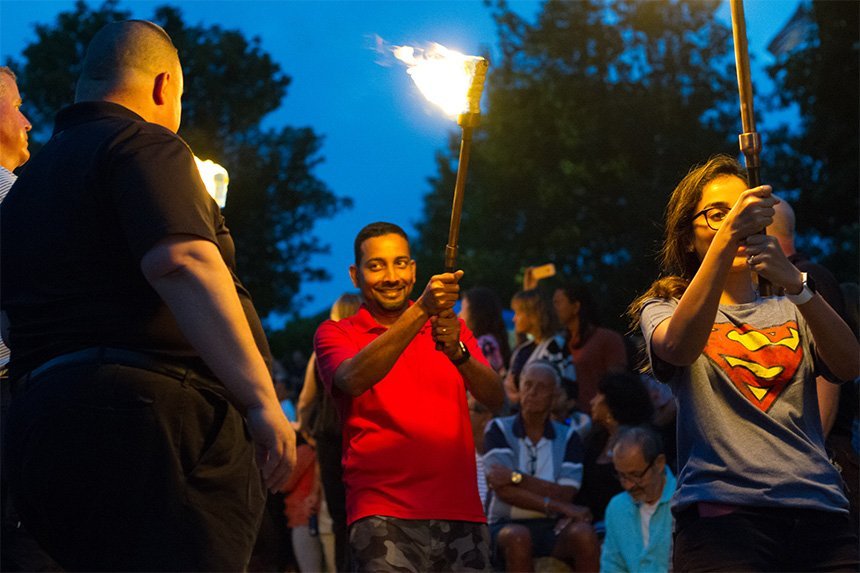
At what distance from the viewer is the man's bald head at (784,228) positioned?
18.5ft

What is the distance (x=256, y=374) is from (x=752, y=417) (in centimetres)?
172

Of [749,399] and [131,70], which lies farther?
[749,399]

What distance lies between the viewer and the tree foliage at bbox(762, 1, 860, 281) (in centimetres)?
2580

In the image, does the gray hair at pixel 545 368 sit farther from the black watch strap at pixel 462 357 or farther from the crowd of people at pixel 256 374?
the black watch strap at pixel 462 357

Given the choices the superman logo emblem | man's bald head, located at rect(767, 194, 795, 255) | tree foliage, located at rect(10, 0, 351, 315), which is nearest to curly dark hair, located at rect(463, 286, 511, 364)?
man's bald head, located at rect(767, 194, 795, 255)

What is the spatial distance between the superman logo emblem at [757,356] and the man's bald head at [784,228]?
5.57 ft

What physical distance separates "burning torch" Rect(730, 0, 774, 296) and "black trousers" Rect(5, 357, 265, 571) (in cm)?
197

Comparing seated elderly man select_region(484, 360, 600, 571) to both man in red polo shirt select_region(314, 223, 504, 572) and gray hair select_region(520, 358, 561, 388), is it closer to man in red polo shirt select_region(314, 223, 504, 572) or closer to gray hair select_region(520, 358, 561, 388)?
gray hair select_region(520, 358, 561, 388)

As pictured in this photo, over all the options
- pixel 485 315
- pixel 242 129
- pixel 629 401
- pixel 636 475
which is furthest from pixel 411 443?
pixel 242 129

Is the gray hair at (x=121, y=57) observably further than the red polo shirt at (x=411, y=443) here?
No

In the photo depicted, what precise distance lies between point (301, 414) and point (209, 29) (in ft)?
108

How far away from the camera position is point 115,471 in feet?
10.2

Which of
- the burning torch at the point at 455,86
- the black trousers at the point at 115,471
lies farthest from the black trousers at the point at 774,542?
the burning torch at the point at 455,86

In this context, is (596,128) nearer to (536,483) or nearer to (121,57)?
(536,483)
